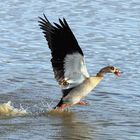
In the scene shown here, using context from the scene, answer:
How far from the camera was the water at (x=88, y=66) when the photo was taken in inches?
392

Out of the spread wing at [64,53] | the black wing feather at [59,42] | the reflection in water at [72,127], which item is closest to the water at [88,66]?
the reflection in water at [72,127]

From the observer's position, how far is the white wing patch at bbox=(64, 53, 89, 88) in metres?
10.2

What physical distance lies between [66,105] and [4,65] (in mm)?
2752

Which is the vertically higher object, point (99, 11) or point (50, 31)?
point (50, 31)

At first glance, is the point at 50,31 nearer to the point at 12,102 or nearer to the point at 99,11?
the point at 12,102

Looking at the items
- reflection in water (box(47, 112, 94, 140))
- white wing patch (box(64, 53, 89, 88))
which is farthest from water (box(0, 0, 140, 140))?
white wing patch (box(64, 53, 89, 88))

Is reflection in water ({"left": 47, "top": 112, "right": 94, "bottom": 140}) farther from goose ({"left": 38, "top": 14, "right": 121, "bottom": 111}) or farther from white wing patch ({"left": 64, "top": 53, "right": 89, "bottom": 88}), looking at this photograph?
white wing patch ({"left": 64, "top": 53, "right": 89, "bottom": 88})

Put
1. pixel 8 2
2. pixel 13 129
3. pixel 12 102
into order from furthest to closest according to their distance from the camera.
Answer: pixel 8 2 → pixel 12 102 → pixel 13 129

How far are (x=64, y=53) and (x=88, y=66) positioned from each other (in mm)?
2962

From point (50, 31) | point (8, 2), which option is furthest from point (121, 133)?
point (8, 2)

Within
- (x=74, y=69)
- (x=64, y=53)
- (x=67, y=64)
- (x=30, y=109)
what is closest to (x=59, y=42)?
(x=64, y=53)

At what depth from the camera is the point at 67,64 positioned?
10.4m

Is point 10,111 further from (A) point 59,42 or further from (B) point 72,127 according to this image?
(A) point 59,42

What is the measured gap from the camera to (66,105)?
1091 cm
